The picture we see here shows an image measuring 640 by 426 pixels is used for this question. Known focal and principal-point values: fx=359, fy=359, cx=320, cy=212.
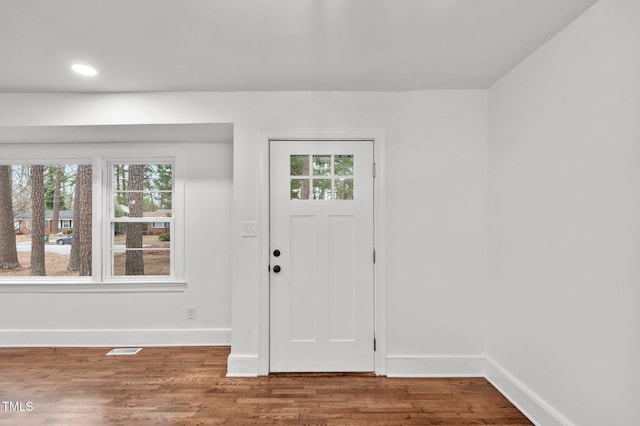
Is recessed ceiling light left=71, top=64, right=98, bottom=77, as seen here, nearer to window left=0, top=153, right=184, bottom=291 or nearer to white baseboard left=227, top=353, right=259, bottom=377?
window left=0, top=153, right=184, bottom=291

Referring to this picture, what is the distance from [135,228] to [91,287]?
719 mm

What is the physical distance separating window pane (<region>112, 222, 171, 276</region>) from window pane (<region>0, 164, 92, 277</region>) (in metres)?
0.33

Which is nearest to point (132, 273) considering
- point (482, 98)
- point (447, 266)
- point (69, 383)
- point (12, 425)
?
point (69, 383)

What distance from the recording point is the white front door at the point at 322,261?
9.95ft

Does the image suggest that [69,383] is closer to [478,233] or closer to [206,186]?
[206,186]

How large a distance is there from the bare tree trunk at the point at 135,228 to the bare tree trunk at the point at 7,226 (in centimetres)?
124

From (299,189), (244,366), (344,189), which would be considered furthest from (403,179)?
(244,366)

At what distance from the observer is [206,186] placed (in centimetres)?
371

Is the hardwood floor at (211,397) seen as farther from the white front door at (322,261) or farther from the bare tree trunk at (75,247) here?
the bare tree trunk at (75,247)

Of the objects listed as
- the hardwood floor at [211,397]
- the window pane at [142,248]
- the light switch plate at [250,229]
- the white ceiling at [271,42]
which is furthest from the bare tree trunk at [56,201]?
the light switch plate at [250,229]

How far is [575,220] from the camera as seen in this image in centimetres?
199

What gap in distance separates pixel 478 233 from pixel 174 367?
285 centimetres

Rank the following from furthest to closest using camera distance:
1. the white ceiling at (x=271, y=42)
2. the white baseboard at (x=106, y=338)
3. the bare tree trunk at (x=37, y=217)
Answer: the bare tree trunk at (x=37, y=217) < the white baseboard at (x=106, y=338) < the white ceiling at (x=271, y=42)

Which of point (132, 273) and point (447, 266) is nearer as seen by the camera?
point (447, 266)
